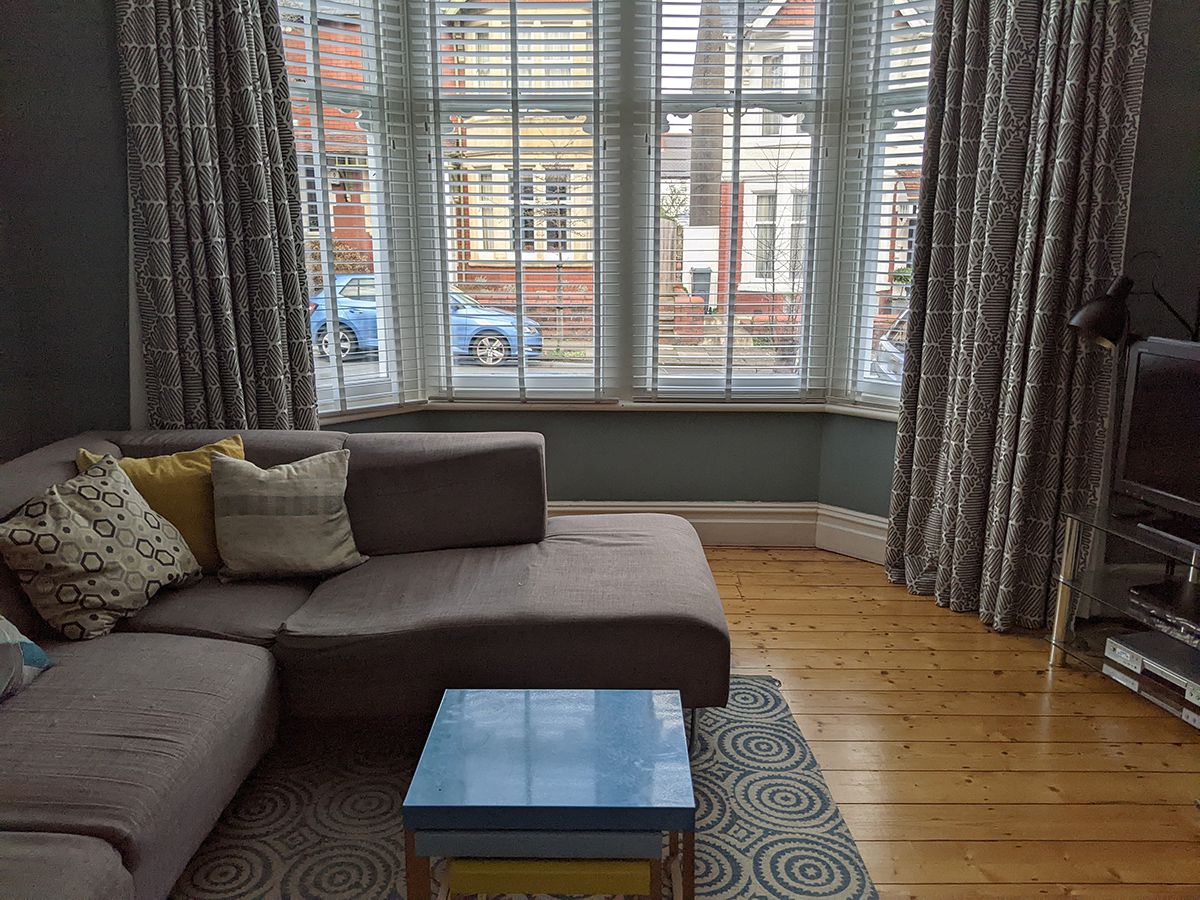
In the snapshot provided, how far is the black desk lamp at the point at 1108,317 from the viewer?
2.94 meters

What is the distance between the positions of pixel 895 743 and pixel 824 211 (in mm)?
2274

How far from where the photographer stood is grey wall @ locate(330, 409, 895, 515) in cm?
425

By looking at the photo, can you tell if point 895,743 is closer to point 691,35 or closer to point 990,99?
point 990,99

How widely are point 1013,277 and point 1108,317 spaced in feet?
1.36

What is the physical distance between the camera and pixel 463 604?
255 centimetres

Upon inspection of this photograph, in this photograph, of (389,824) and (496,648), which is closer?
(389,824)

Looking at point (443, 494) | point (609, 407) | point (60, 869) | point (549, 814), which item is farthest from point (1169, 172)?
point (60, 869)

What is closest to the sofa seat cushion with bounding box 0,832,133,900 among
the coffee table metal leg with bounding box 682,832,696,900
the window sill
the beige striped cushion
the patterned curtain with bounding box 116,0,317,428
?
the coffee table metal leg with bounding box 682,832,696,900

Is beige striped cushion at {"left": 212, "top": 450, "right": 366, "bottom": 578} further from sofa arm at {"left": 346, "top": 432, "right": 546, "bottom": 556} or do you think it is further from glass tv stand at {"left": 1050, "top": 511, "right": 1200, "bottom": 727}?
glass tv stand at {"left": 1050, "top": 511, "right": 1200, "bottom": 727}

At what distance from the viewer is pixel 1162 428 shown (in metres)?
2.87

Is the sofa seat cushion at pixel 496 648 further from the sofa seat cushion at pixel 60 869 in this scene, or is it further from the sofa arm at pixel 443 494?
the sofa seat cushion at pixel 60 869

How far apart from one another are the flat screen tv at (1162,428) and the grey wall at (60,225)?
333 centimetres

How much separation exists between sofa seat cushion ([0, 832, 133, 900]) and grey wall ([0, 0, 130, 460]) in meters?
1.88

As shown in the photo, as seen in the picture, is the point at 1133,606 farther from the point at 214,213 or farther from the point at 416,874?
the point at 214,213
